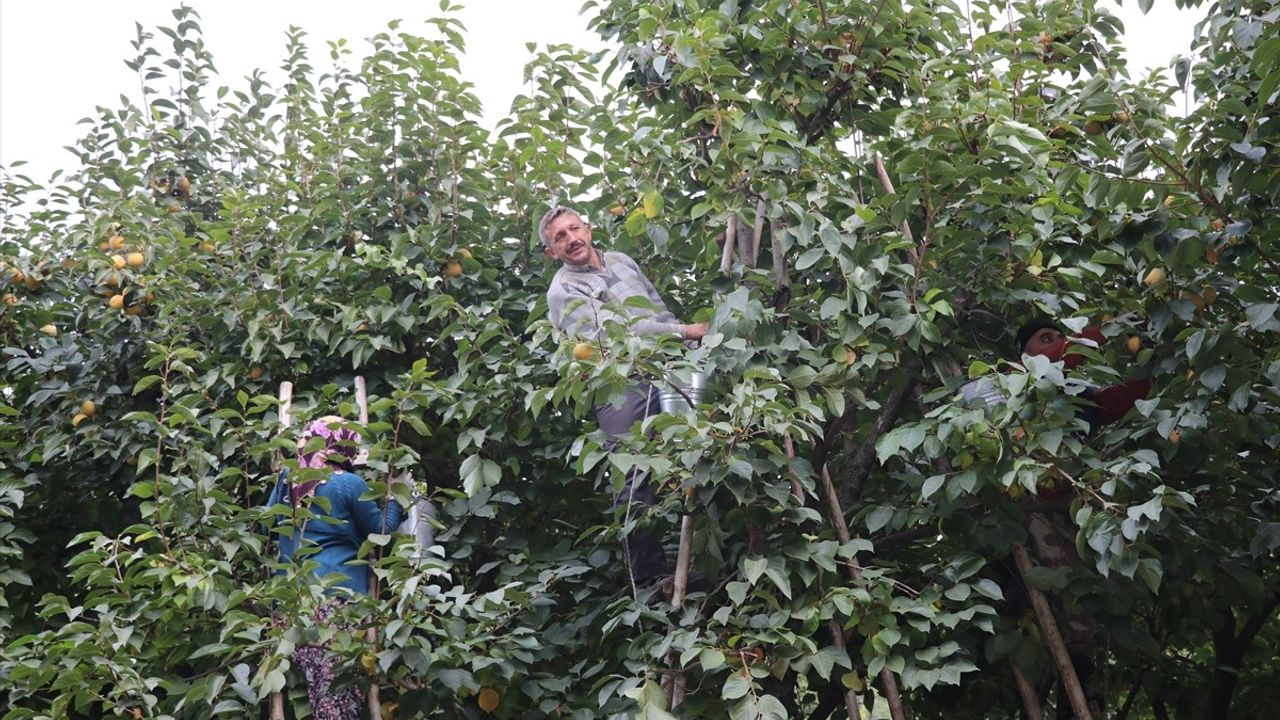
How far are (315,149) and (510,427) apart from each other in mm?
1432

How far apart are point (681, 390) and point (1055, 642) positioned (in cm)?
125

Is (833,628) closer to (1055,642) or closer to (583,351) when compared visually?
(1055,642)

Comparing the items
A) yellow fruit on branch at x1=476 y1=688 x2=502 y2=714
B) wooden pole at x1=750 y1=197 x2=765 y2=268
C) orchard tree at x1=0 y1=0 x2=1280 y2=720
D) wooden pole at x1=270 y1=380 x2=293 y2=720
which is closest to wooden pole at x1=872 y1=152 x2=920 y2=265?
orchard tree at x1=0 y1=0 x2=1280 y2=720

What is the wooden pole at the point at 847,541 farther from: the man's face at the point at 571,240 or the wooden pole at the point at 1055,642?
the man's face at the point at 571,240

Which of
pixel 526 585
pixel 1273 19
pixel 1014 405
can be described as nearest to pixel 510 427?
pixel 526 585

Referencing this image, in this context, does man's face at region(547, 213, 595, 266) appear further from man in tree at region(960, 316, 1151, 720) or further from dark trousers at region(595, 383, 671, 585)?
man in tree at region(960, 316, 1151, 720)

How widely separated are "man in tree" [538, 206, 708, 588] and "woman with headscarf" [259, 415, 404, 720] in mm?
693

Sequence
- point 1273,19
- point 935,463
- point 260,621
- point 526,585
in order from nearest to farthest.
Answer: point 1273,19 < point 260,621 < point 935,463 < point 526,585

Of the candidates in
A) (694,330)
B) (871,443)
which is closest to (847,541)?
(871,443)

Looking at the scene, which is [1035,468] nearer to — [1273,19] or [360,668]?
[1273,19]

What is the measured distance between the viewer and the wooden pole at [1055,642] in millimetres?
3836

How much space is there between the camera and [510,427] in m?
4.68

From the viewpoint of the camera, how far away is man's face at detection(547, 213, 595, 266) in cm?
450

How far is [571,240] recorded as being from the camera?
450 cm
